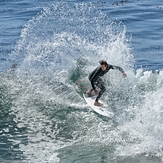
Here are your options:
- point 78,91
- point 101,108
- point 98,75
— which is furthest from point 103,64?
point 78,91

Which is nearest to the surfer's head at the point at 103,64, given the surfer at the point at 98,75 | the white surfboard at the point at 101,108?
the surfer at the point at 98,75

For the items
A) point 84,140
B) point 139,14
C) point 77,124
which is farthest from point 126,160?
point 139,14

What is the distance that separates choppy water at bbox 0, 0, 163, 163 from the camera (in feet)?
63.4

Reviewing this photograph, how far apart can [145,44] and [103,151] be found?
16.9 m

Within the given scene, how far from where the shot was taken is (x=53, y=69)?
29094mm

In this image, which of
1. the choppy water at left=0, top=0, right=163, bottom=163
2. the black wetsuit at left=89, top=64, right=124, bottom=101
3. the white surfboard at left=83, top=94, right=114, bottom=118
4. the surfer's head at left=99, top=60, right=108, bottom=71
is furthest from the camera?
the black wetsuit at left=89, top=64, right=124, bottom=101

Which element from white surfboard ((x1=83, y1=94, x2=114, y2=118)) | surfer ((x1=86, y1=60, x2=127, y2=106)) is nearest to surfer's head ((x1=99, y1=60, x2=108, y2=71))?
surfer ((x1=86, y1=60, x2=127, y2=106))

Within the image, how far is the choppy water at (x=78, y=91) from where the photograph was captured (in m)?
19.3

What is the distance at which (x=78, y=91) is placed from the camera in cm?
2570

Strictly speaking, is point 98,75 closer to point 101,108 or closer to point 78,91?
point 101,108

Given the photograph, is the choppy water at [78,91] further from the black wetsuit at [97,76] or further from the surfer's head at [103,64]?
the surfer's head at [103,64]

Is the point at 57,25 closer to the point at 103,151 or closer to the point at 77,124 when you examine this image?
the point at 77,124

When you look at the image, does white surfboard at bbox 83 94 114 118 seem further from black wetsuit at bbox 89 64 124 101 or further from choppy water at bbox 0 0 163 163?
black wetsuit at bbox 89 64 124 101

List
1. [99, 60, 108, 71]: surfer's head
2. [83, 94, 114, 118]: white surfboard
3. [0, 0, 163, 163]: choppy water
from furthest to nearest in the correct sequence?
[83, 94, 114, 118]: white surfboard < [99, 60, 108, 71]: surfer's head < [0, 0, 163, 163]: choppy water
